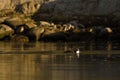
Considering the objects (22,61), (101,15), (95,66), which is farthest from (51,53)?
(101,15)

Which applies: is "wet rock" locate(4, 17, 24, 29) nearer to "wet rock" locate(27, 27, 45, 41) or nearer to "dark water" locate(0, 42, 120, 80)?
"wet rock" locate(27, 27, 45, 41)

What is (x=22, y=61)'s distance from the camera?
973 inches

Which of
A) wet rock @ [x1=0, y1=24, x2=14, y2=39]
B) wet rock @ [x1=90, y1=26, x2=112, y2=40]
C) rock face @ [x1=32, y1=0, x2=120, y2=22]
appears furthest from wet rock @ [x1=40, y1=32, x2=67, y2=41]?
rock face @ [x1=32, y1=0, x2=120, y2=22]

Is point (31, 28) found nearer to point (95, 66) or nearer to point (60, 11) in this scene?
point (60, 11)

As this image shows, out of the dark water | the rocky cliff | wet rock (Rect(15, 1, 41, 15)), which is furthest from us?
wet rock (Rect(15, 1, 41, 15))

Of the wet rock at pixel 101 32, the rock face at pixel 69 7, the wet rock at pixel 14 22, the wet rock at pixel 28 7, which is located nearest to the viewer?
the wet rock at pixel 101 32

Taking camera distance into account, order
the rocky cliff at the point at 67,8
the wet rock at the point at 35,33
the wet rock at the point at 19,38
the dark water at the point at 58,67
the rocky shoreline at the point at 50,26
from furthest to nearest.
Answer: the rocky cliff at the point at 67,8 → the wet rock at the point at 35,33 → the rocky shoreline at the point at 50,26 → the wet rock at the point at 19,38 → the dark water at the point at 58,67

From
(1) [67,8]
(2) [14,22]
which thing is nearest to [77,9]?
(1) [67,8]

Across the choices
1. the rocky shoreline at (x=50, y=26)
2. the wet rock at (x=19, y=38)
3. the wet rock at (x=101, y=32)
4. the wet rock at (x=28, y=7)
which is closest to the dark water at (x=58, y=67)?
the wet rock at (x=19, y=38)

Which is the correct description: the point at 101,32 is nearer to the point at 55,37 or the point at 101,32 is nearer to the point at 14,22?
the point at 55,37

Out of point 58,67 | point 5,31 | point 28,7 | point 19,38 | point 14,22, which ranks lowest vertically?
point 58,67

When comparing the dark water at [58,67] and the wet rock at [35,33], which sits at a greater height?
the wet rock at [35,33]

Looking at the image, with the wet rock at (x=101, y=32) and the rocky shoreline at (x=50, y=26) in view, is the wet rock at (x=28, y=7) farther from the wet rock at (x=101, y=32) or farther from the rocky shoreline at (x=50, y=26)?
the wet rock at (x=101, y=32)

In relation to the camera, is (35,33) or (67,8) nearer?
(35,33)
